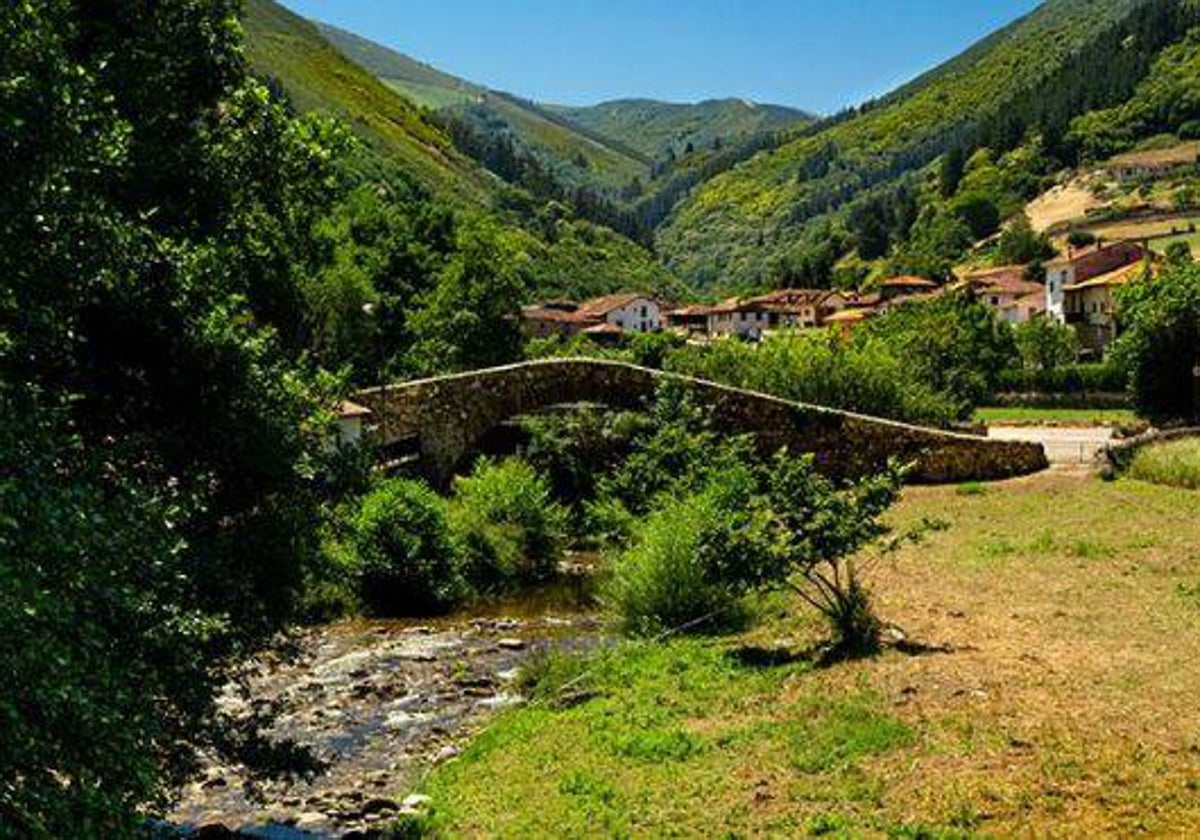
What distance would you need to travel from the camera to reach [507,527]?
28516mm

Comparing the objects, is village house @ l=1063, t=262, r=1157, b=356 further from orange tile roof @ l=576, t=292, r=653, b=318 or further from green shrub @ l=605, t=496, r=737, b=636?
green shrub @ l=605, t=496, r=737, b=636

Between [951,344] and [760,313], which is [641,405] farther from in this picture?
[760,313]

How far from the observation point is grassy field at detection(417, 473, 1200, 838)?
10797 mm

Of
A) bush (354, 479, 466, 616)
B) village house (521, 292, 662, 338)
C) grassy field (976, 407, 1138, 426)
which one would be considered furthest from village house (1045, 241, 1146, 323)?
bush (354, 479, 466, 616)

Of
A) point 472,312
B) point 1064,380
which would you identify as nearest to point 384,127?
point 1064,380

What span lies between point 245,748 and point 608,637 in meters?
10.2

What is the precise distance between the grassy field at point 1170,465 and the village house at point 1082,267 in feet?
253

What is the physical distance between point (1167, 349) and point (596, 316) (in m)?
83.9

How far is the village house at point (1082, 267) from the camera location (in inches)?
4252

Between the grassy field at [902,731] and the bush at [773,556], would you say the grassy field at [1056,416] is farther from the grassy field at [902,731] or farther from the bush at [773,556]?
the bush at [773,556]

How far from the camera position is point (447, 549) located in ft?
85.6

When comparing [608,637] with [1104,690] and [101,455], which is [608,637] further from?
[101,455]

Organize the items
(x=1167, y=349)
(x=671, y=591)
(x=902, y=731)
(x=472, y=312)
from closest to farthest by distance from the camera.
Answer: (x=902, y=731) < (x=671, y=591) < (x=1167, y=349) < (x=472, y=312)

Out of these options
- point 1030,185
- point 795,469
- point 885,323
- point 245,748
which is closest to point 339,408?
point 245,748
